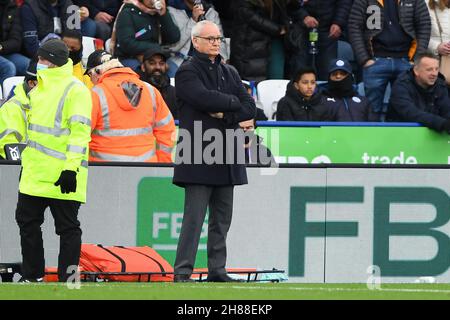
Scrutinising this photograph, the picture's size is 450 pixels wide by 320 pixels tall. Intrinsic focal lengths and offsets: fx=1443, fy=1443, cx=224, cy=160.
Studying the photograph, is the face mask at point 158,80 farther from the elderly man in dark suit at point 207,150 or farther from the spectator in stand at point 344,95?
the elderly man in dark suit at point 207,150

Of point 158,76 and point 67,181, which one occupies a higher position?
point 158,76

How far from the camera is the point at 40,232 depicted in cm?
1152

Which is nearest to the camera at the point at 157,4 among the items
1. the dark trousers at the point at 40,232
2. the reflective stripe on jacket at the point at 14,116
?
the reflective stripe on jacket at the point at 14,116

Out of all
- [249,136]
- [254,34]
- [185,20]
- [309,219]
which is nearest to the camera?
[309,219]

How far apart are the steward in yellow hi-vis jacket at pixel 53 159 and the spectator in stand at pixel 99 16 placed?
5.59 meters

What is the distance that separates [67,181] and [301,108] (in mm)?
5194

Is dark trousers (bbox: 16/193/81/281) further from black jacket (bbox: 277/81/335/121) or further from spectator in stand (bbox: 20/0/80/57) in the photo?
spectator in stand (bbox: 20/0/80/57)

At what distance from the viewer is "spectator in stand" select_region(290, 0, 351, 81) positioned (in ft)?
58.9

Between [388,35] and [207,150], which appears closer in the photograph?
[207,150]

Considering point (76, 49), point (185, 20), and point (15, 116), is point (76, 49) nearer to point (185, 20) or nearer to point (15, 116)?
point (15, 116)

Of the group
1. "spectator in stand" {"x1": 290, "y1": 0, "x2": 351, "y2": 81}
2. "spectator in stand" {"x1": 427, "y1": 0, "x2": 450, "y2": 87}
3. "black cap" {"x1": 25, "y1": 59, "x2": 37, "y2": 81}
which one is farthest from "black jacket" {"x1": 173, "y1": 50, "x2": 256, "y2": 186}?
"spectator in stand" {"x1": 427, "y1": 0, "x2": 450, "y2": 87}

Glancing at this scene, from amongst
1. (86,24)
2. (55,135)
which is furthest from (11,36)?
(55,135)

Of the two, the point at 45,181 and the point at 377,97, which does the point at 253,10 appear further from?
the point at 45,181

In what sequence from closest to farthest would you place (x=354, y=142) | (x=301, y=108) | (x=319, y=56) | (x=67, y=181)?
(x=67, y=181), (x=354, y=142), (x=301, y=108), (x=319, y=56)
